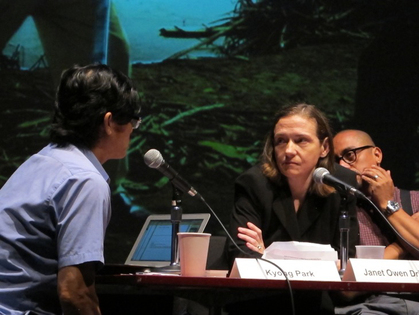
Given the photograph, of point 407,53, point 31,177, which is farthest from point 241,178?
point 407,53

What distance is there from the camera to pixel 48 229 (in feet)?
6.79

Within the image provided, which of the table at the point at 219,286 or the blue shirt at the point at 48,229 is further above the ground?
the blue shirt at the point at 48,229

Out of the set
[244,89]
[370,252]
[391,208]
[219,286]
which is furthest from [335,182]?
[244,89]

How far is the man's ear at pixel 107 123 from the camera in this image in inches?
88.0

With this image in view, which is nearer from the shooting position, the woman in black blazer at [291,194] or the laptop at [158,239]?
the woman in black blazer at [291,194]

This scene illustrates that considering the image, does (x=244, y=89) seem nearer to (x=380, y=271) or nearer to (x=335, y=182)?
(x=335, y=182)

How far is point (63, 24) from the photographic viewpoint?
4.61 metres

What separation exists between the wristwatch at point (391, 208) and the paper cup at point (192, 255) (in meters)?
1.40

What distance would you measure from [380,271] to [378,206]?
1.19 metres

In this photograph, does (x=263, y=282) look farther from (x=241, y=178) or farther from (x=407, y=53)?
(x=407, y=53)

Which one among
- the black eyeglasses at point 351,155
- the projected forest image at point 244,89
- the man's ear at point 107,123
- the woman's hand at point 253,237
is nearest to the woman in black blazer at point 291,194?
the woman's hand at point 253,237

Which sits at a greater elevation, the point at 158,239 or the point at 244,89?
the point at 244,89

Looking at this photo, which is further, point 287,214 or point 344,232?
point 287,214

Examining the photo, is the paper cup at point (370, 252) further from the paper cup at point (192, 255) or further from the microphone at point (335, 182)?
the paper cup at point (192, 255)
